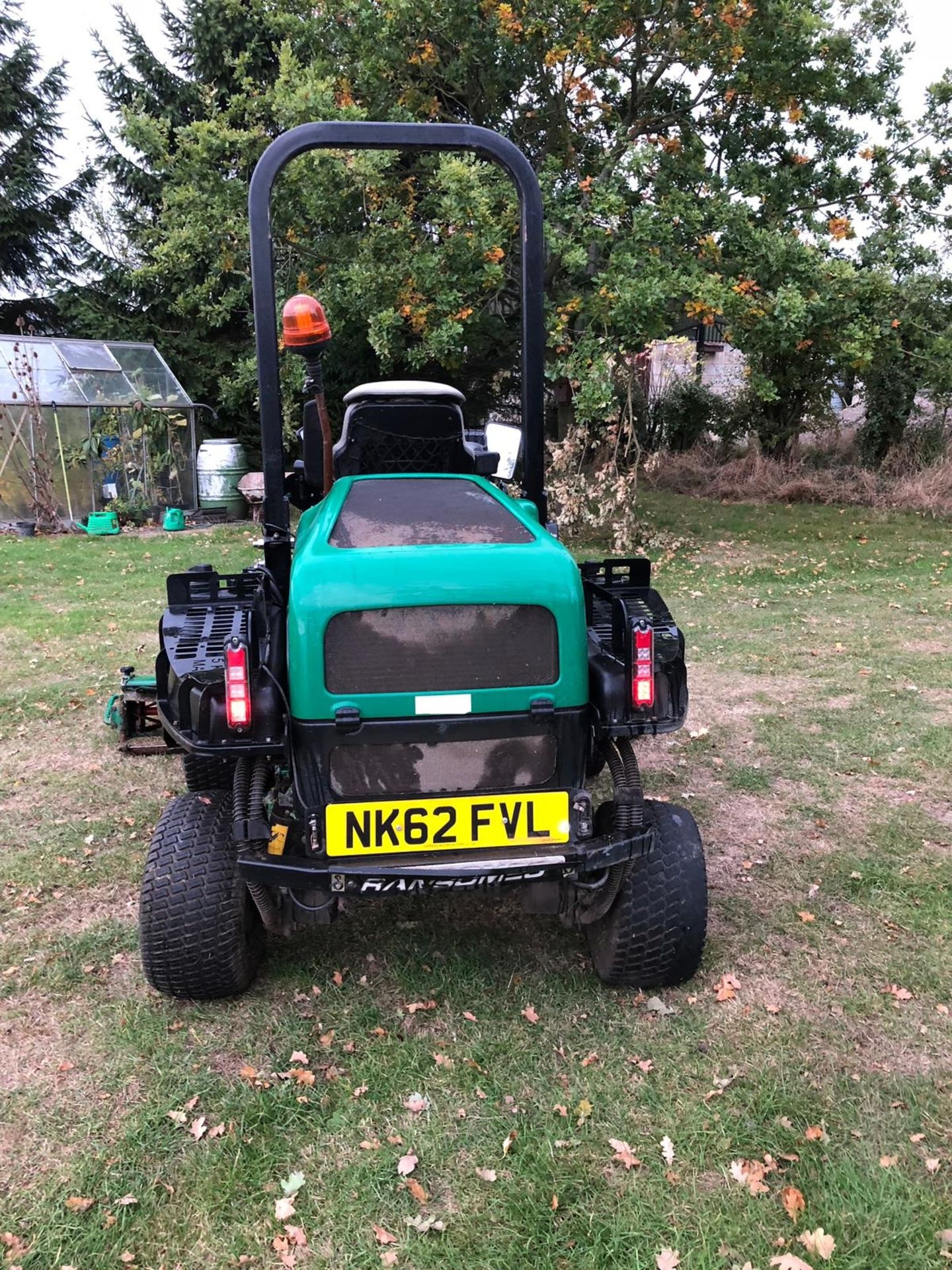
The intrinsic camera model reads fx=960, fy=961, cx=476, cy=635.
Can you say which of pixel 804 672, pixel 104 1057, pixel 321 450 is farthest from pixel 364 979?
pixel 804 672

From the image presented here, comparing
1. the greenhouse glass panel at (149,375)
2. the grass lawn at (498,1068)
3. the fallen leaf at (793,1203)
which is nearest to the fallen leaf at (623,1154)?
the grass lawn at (498,1068)

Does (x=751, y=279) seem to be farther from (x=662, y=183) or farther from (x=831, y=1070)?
(x=831, y=1070)

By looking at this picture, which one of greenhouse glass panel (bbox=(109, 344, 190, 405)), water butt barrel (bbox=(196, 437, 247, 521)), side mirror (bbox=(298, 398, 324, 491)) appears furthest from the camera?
water butt barrel (bbox=(196, 437, 247, 521))

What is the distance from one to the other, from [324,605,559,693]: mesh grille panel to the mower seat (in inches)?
56.7

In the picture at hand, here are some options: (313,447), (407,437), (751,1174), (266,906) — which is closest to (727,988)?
(751,1174)

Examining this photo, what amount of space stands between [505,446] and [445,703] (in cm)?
208

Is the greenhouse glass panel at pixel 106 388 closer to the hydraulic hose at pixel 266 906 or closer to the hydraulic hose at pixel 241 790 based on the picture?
the hydraulic hose at pixel 241 790

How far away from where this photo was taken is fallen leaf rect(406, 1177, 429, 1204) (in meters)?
2.37

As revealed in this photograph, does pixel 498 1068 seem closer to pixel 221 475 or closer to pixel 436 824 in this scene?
pixel 436 824

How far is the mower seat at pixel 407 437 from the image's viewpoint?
402 centimetres

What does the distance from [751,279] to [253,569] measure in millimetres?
8282

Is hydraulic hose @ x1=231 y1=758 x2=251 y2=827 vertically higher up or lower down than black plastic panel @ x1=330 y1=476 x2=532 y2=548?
lower down

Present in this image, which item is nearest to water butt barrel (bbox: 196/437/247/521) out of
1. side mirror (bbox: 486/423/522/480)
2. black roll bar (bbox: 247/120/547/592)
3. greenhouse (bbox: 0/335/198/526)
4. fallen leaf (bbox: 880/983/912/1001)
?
greenhouse (bbox: 0/335/198/526)

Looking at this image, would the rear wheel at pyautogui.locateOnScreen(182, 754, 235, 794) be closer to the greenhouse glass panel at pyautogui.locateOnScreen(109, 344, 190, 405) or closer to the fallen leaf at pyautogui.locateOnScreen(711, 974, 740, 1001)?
the fallen leaf at pyautogui.locateOnScreen(711, 974, 740, 1001)
